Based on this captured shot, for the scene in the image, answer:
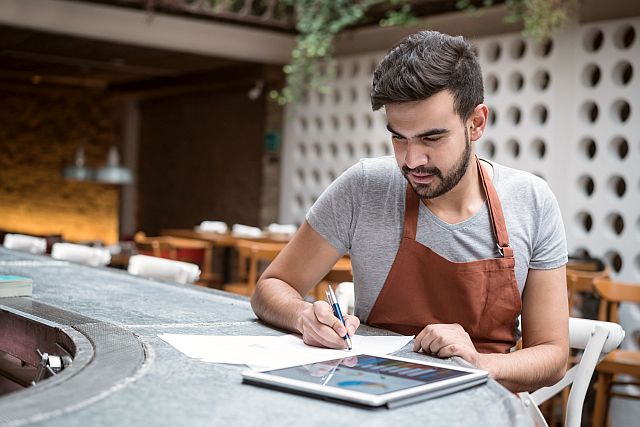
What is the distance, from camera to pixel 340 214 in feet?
7.30

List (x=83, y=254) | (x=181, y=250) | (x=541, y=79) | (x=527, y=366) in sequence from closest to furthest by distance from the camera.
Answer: (x=527, y=366), (x=83, y=254), (x=541, y=79), (x=181, y=250)

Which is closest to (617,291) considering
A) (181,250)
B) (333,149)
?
(181,250)

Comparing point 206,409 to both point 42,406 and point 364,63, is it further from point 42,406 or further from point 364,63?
point 364,63

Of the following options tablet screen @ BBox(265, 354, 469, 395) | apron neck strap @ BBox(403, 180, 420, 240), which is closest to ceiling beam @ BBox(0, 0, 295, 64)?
apron neck strap @ BBox(403, 180, 420, 240)

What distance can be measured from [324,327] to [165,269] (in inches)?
71.5

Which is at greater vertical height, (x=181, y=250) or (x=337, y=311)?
(x=337, y=311)

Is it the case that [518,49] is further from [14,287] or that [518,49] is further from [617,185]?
[14,287]

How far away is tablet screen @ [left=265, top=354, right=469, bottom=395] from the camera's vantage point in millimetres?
1376

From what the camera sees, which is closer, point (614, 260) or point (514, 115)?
point (614, 260)

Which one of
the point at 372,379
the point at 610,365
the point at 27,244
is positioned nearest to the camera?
the point at 372,379

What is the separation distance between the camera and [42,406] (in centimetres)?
120

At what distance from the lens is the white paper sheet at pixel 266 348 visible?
1615mm

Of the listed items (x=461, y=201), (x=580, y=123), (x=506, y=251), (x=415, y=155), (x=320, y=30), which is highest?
(x=320, y=30)

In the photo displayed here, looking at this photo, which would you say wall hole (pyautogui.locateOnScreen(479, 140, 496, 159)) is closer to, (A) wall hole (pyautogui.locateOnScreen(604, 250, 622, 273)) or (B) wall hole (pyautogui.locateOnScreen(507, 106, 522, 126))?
(B) wall hole (pyautogui.locateOnScreen(507, 106, 522, 126))
